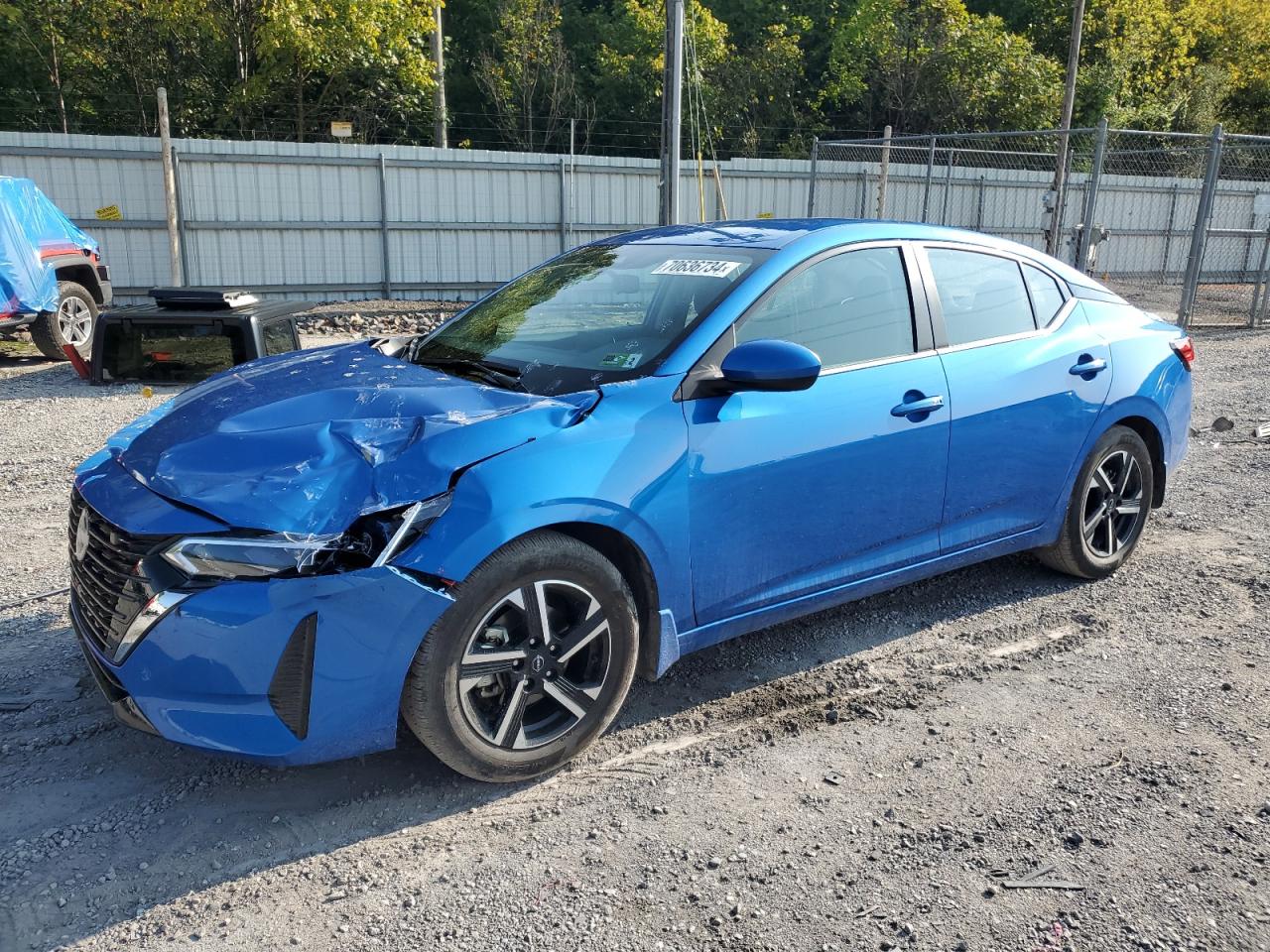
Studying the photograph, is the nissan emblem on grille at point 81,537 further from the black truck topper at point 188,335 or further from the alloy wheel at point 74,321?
the alloy wheel at point 74,321

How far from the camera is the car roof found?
4.07m

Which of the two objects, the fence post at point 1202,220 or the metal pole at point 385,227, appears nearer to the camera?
the fence post at point 1202,220

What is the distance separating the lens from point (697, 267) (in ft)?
13.0

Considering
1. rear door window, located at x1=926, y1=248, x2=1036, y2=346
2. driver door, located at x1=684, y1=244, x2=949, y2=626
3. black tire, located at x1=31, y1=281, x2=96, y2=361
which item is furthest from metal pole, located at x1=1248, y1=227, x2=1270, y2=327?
black tire, located at x1=31, y1=281, x2=96, y2=361

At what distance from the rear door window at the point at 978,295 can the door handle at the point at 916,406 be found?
334 mm

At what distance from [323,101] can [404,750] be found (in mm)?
23853

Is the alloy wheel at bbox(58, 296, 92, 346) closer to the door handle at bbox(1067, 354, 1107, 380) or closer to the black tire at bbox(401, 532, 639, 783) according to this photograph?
the black tire at bbox(401, 532, 639, 783)

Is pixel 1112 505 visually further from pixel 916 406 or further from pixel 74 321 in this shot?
pixel 74 321

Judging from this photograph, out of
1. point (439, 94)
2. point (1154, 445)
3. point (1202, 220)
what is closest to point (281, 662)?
point (1154, 445)

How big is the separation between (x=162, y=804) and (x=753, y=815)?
1.74m

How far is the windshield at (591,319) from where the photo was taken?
359 centimetres

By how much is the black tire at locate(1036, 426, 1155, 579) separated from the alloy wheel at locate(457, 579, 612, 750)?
102 inches

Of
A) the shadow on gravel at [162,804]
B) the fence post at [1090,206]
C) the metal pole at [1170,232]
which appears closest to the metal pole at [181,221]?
the fence post at [1090,206]

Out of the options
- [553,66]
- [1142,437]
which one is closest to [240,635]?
[1142,437]
